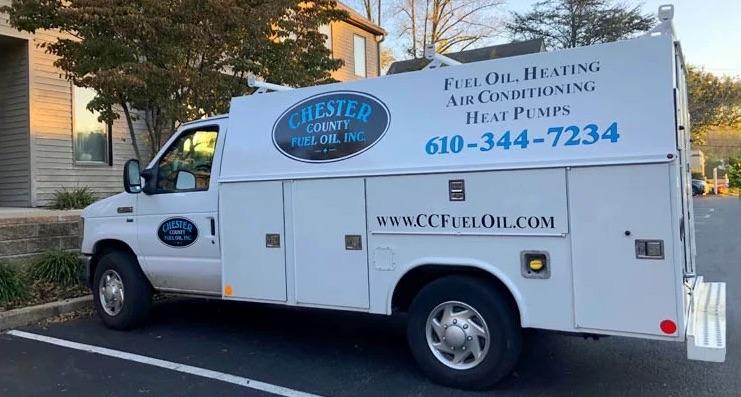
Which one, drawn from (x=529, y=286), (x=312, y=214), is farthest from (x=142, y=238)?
(x=529, y=286)

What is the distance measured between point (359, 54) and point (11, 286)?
18045 mm

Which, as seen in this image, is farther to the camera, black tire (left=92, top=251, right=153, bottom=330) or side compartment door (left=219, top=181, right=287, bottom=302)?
black tire (left=92, top=251, right=153, bottom=330)

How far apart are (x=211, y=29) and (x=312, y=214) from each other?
4.37m

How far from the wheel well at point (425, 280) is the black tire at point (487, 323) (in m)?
0.04

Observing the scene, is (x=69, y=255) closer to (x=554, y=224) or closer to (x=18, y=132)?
(x=18, y=132)

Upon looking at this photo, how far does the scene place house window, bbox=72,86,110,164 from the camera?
13484 mm

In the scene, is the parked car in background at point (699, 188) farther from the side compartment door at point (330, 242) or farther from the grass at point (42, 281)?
the side compartment door at point (330, 242)

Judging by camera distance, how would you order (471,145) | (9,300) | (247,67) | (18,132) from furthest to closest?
(18,132) < (247,67) < (9,300) < (471,145)

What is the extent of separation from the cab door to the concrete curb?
5.86 feet

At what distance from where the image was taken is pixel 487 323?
14.8 ft

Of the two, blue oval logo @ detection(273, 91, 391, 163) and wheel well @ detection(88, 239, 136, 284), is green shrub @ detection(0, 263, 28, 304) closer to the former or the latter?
wheel well @ detection(88, 239, 136, 284)

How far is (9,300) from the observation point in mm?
7551

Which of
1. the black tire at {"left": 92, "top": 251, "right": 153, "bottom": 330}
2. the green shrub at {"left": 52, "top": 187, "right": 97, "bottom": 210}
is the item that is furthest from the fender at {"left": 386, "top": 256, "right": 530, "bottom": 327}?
the green shrub at {"left": 52, "top": 187, "right": 97, "bottom": 210}

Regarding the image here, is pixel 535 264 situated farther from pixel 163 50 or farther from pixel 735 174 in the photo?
pixel 735 174
